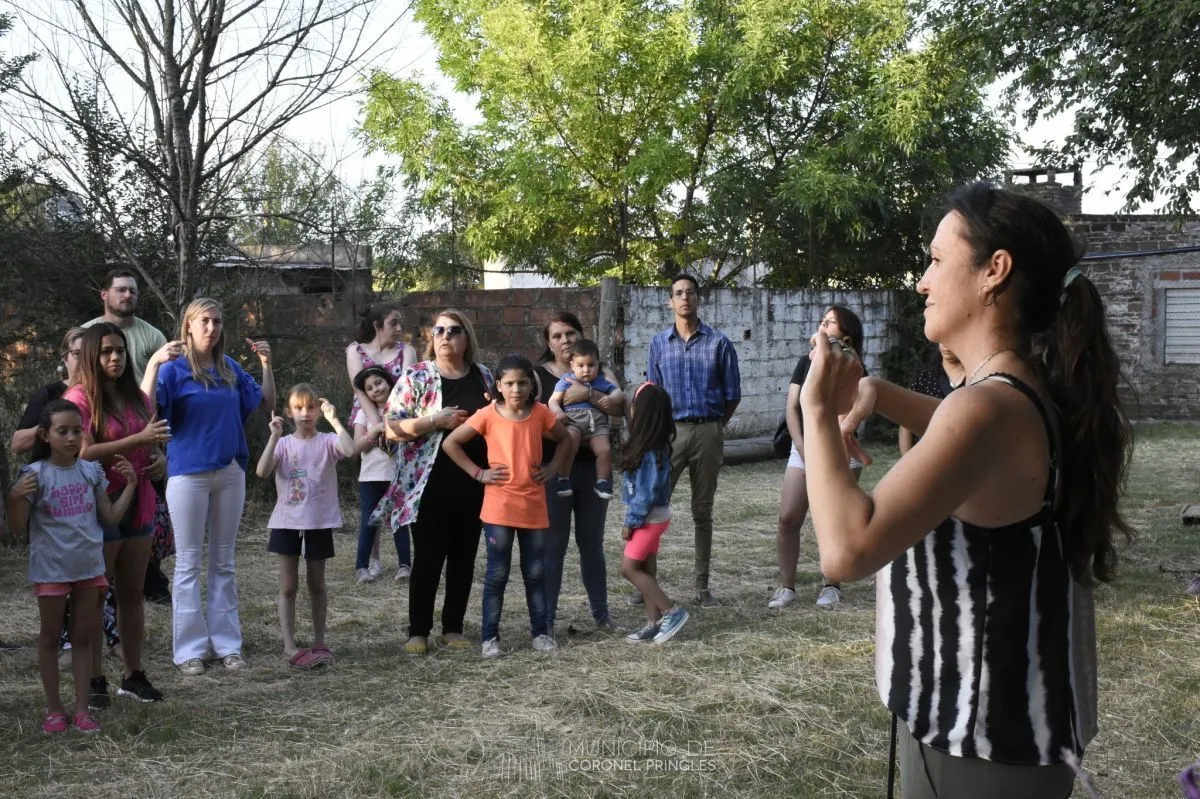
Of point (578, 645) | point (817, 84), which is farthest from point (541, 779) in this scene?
point (817, 84)

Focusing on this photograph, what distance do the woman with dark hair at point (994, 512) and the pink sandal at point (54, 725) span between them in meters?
3.73

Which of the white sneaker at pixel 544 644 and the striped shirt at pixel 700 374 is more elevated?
the striped shirt at pixel 700 374

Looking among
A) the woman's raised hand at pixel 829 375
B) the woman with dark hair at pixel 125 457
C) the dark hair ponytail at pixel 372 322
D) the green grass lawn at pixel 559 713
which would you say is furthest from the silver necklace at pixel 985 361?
the dark hair ponytail at pixel 372 322

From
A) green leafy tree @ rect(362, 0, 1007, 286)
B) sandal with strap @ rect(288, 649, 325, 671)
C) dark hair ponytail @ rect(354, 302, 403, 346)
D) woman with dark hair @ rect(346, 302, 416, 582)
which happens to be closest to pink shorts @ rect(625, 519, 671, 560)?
sandal with strap @ rect(288, 649, 325, 671)

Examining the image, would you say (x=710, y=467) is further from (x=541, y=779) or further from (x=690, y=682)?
(x=541, y=779)

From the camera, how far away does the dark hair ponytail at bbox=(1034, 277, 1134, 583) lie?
1785mm

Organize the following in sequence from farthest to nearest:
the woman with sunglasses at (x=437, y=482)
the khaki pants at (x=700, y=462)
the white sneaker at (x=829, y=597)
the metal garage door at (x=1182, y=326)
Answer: the metal garage door at (x=1182, y=326) → the khaki pants at (x=700, y=462) → the white sneaker at (x=829, y=597) → the woman with sunglasses at (x=437, y=482)

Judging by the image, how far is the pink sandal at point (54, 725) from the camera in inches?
178

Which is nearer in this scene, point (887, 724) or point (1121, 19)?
point (887, 724)

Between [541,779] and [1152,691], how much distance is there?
268 centimetres

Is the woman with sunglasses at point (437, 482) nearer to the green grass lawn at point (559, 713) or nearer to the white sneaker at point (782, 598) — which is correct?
the green grass lawn at point (559, 713)

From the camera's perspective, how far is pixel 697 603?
6914 mm

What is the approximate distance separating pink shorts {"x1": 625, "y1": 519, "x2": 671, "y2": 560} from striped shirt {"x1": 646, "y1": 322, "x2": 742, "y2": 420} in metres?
1.12

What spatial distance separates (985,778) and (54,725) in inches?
153
